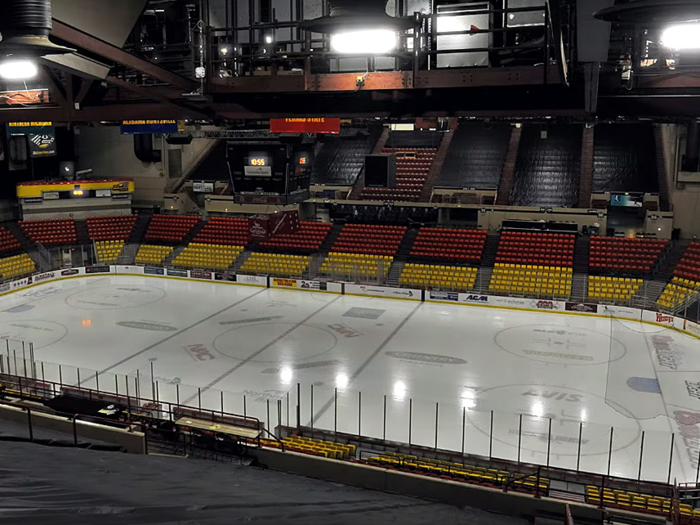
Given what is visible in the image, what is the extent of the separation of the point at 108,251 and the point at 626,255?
2649 cm

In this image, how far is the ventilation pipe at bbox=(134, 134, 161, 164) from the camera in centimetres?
3894

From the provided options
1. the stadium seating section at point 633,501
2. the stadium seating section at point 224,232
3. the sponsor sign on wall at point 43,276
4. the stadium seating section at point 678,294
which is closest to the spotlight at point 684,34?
the stadium seating section at point 633,501

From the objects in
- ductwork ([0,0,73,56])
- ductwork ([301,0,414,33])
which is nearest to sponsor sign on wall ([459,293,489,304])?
ductwork ([301,0,414,33])

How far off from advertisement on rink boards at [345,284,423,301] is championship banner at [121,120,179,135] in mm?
14004

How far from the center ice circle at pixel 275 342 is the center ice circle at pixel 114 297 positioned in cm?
680

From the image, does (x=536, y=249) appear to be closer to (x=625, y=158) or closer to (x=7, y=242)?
(x=625, y=158)

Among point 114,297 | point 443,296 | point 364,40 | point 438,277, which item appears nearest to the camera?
point 364,40

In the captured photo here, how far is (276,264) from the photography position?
32.5 metres

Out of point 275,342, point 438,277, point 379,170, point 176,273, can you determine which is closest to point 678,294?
point 438,277

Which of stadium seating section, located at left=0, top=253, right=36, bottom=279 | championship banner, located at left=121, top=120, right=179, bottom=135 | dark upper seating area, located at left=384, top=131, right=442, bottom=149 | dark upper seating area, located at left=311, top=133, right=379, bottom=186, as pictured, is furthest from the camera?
dark upper seating area, located at left=384, top=131, right=442, bottom=149

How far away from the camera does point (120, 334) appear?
74.0 feet

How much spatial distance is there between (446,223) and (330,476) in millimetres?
25292

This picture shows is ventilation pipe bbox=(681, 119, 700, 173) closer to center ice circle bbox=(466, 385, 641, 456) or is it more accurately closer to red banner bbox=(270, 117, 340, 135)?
center ice circle bbox=(466, 385, 641, 456)

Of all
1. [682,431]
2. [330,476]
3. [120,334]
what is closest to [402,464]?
[330,476]
